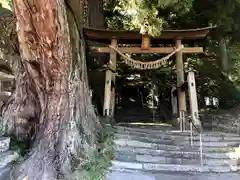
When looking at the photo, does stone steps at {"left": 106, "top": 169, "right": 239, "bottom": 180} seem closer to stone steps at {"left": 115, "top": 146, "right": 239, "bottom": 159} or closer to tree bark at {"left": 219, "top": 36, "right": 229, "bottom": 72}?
stone steps at {"left": 115, "top": 146, "right": 239, "bottom": 159}

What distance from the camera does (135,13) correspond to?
6.16 metres

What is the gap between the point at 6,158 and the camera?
4555 millimetres

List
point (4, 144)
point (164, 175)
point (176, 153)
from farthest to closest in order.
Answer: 1. point (176, 153)
2. point (164, 175)
3. point (4, 144)

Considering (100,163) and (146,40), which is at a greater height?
(146,40)

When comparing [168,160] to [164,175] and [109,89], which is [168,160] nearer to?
[164,175]

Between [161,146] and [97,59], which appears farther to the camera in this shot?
[97,59]

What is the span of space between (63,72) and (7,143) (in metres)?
1.43

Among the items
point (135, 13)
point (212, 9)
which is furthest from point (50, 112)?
→ point (212, 9)

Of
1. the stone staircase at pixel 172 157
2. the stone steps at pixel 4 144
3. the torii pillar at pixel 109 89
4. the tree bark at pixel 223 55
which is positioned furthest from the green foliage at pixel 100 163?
the tree bark at pixel 223 55

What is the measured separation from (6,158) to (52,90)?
1.20 m

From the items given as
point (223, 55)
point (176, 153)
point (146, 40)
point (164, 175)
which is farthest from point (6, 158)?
point (223, 55)

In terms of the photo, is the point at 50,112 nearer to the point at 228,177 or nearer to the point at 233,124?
the point at 228,177

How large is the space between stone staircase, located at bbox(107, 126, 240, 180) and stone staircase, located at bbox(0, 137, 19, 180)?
1.51 metres

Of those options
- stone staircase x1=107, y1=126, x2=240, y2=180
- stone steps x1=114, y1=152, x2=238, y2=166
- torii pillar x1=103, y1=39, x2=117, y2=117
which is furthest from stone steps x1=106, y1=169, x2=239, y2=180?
torii pillar x1=103, y1=39, x2=117, y2=117
